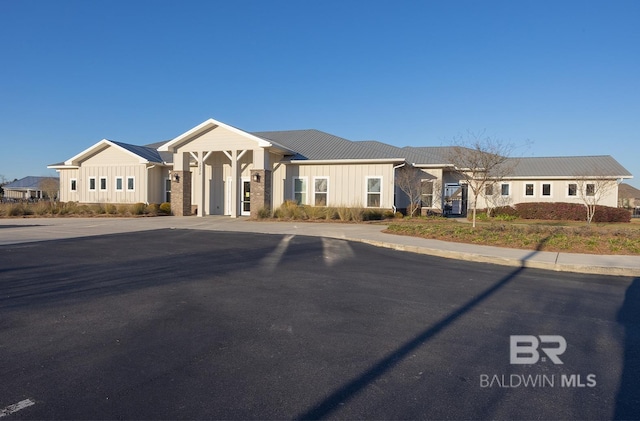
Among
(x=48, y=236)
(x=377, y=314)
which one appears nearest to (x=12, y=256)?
(x=48, y=236)

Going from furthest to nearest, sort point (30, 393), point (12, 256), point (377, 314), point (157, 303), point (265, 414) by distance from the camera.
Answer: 1. point (12, 256)
2. point (157, 303)
3. point (377, 314)
4. point (30, 393)
5. point (265, 414)

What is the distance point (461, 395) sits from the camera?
3381mm

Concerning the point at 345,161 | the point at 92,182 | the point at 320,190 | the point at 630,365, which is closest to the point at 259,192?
the point at 320,190

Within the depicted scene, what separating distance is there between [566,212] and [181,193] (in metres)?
25.3

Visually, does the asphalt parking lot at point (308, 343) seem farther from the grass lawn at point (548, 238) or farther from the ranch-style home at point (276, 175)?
the ranch-style home at point (276, 175)

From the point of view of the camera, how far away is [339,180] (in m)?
24.4

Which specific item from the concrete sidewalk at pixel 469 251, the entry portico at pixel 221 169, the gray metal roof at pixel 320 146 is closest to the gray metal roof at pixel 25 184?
the entry portico at pixel 221 169

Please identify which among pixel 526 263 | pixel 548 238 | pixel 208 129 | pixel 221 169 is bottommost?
pixel 526 263

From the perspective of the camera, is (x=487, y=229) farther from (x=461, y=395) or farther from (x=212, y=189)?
(x=212, y=189)

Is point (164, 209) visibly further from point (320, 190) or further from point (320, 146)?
point (320, 146)

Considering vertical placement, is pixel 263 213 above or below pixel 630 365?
above

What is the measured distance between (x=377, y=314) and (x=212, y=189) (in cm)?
2280

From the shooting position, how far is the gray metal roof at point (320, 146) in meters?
24.9

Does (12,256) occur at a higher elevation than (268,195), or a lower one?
lower
